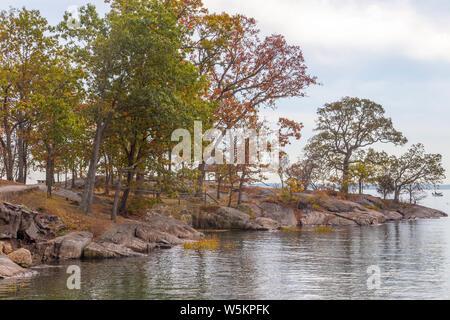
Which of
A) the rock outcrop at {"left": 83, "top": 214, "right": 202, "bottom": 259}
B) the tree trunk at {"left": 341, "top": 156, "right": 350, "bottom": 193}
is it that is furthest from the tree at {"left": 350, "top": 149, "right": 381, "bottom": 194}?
the rock outcrop at {"left": 83, "top": 214, "right": 202, "bottom": 259}

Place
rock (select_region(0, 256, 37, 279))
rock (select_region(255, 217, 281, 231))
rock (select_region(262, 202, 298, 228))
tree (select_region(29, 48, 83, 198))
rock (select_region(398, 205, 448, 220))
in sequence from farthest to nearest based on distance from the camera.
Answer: rock (select_region(398, 205, 448, 220)) → rock (select_region(262, 202, 298, 228)) → rock (select_region(255, 217, 281, 231)) → tree (select_region(29, 48, 83, 198)) → rock (select_region(0, 256, 37, 279))

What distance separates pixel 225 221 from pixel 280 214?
29.7ft

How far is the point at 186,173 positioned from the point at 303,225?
20.9m

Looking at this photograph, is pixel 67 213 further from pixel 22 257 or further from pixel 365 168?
pixel 365 168

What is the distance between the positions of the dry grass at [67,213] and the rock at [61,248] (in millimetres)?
2261

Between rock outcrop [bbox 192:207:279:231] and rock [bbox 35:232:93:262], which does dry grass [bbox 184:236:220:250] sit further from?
rock outcrop [bbox 192:207:279:231]

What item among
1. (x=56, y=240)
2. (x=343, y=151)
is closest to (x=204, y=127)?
(x=56, y=240)

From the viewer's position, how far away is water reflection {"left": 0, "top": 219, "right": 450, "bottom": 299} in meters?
14.7

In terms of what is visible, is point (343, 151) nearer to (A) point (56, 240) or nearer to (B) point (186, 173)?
(B) point (186, 173)

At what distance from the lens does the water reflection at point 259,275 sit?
14734mm

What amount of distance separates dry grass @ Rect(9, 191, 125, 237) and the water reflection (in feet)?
14.6

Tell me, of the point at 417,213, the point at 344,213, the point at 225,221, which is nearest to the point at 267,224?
the point at 225,221

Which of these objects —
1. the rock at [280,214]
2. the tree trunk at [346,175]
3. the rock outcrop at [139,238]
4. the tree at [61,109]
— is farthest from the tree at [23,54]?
the tree trunk at [346,175]

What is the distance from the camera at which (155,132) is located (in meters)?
32.1
